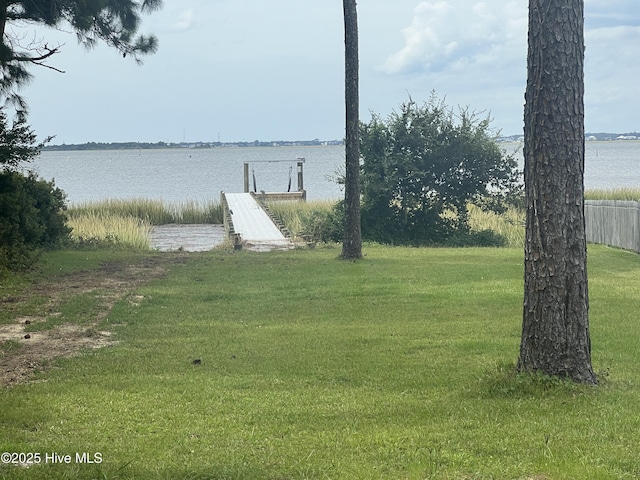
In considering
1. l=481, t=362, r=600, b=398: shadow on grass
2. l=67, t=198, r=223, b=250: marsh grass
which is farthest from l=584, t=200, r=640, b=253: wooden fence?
l=67, t=198, r=223, b=250: marsh grass

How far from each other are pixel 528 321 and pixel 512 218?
2072cm

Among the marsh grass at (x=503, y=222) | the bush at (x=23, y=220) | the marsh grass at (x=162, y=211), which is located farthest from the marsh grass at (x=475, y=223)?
the bush at (x=23, y=220)

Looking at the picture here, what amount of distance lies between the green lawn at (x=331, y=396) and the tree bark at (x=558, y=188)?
334 mm

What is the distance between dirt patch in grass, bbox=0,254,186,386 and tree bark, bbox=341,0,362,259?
3718 millimetres

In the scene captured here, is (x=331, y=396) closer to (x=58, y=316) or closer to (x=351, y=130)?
(x=58, y=316)

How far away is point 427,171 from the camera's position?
25.3 m

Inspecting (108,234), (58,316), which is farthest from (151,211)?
(58,316)

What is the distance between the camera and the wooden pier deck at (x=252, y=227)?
20.6m

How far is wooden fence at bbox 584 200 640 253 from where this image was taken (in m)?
18.7

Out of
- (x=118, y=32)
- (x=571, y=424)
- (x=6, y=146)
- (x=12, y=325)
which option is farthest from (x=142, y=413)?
→ (x=118, y=32)

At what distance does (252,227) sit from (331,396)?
1892 cm

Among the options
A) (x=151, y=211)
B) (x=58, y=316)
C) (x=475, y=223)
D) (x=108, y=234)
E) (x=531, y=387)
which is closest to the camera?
(x=531, y=387)

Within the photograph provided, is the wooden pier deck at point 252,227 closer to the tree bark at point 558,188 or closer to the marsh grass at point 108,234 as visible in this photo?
the marsh grass at point 108,234

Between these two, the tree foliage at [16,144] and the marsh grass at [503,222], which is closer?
the tree foliage at [16,144]
